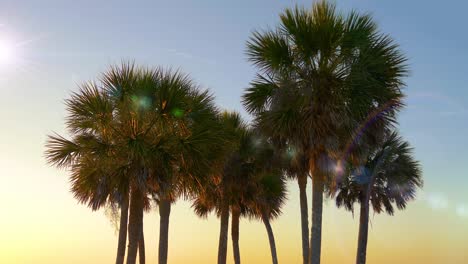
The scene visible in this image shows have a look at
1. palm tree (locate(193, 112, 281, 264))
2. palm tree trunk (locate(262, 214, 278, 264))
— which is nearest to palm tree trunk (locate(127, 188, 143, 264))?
palm tree (locate(193, 112, 281, 264))

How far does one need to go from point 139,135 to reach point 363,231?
18341mm

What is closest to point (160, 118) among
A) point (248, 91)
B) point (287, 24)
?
point (248, 91)

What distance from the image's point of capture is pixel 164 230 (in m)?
28.0

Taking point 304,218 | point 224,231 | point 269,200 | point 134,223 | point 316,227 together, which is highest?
point 269,200

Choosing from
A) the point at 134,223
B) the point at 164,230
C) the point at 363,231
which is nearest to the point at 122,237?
the point at 164,230

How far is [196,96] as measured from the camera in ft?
69.9

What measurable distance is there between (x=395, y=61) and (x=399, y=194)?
1688 centimetres

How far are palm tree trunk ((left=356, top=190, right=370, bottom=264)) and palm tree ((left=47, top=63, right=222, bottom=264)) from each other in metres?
15.8

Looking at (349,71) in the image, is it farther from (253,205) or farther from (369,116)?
(253,205)

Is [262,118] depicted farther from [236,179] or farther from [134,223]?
[236,179]

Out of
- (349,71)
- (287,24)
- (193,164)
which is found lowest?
(193,164)

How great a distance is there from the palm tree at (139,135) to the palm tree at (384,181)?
15.9 meters

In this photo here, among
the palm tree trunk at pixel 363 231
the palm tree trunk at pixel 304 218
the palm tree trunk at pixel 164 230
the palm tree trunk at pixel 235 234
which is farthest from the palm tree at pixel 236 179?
the palm tree trunk at pixel 363 231

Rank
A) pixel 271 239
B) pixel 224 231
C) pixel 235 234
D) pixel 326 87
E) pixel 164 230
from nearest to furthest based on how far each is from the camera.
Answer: pixel 326 87, pixel 164 230, pixel 224 231, pixel 235 234, pixel 271 239
